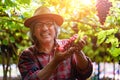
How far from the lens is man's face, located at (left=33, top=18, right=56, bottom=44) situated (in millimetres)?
4746

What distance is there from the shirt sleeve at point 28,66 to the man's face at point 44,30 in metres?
0.21

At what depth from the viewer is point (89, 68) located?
481cm

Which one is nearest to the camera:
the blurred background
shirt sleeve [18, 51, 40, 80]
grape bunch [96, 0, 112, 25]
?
shirt sleeve [18, 51, 40, 80]

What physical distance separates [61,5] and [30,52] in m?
2.24

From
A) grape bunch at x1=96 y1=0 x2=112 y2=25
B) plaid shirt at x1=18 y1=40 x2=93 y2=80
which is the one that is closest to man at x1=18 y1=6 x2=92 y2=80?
plaid shirt at x1=18 y1=40 x2=93 y2=80

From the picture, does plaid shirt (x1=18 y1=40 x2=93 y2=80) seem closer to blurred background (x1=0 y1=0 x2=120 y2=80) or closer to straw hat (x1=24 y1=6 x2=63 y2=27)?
straw hat (x1=24 y1=6 x2=63 y2=27)

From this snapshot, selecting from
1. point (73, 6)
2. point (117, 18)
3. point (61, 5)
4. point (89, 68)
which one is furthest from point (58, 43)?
point (73, 6)

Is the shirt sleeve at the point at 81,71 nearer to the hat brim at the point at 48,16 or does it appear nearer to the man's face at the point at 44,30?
the man's face at the point at 44,30

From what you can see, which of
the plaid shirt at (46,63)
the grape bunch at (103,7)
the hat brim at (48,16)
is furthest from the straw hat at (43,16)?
the grape bunch at (103,7)

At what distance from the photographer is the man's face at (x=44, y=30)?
4.75 metres

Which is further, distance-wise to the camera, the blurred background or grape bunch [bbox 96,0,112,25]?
the blurred background

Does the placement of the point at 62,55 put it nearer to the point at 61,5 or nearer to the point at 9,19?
the point at 61,5

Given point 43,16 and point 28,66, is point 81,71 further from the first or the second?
point 43,16

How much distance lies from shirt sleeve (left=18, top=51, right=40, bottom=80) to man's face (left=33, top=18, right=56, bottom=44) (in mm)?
206
